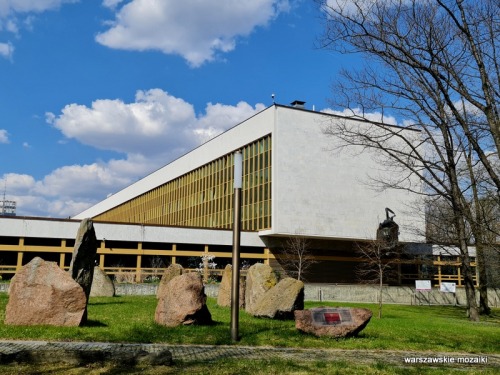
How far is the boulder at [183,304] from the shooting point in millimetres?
13406

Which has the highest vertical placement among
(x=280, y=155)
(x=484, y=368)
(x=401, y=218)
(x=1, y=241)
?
(x=280, y=155)

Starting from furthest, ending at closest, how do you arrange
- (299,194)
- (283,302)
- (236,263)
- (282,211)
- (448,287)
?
1. (299,194)
2. (282,211)
3. (448,287)
4. (283,302)
5. (236,263)

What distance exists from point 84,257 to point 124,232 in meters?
29.8

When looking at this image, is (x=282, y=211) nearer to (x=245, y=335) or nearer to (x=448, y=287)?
(x=448, y=287)

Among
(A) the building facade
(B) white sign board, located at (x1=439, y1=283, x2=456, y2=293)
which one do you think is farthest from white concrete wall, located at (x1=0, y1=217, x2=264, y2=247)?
(B) white sign board, located at (x1=439, y1=283, x2=456, y2=293)

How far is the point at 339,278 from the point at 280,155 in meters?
14.8

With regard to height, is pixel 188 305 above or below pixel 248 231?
below

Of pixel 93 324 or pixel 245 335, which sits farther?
pixel 93 324

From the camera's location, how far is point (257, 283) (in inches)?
755

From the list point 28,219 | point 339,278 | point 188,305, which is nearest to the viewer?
point 188,305

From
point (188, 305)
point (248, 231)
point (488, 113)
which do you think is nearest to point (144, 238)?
point (248, 231)

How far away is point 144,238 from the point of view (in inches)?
1779

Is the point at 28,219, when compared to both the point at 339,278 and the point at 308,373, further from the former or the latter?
the point at 308,373

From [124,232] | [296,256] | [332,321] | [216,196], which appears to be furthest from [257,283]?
[216,196]
